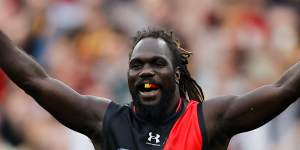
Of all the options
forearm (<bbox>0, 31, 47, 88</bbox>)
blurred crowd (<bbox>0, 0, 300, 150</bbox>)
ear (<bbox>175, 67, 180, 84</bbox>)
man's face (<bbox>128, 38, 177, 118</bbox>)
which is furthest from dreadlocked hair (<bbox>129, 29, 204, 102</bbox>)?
blurred crowd (<bbox>0, 0, 300, 150</bbox>)

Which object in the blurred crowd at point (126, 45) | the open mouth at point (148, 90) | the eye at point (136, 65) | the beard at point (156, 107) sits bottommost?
the beard at point (156, 107)

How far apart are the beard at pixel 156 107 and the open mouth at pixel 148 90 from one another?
1.6 inches

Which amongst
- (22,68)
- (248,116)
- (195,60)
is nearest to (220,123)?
(248,116)

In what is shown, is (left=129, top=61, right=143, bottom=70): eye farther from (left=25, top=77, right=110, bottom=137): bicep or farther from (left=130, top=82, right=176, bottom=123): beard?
(left=25, top=77, right=110, bottom=137): bicep

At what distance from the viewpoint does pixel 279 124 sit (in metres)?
10.9

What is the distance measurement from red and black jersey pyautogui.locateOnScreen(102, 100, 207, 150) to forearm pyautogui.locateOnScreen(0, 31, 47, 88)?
632 mm

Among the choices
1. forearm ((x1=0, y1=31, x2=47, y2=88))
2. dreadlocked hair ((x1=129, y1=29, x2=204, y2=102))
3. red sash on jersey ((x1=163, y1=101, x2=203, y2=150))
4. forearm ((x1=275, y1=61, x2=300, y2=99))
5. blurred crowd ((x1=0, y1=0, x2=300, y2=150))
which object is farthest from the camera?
blurred crowd ((x1=0, y1=0, x2=300, y2=150))

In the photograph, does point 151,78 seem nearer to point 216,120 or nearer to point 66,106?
point 216,120

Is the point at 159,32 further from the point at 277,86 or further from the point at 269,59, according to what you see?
the point at 269,59

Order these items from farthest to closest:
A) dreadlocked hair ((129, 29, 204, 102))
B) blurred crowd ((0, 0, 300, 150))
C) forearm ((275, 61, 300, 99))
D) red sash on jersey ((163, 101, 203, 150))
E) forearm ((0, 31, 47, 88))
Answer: blurred crowd ((0, 0, 300, 150)) → dreadlocked hair ((129, 29, 204, 102)) → forearm ((0, 31, 47, 88)) → red sash on jersey ((163, 101, 203, 150)) → forearm ((275, 61, 300, 99))

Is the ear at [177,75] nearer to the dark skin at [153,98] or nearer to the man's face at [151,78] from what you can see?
the dark skin at [153,98]

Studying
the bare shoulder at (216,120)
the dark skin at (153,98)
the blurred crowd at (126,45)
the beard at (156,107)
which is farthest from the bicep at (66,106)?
the blurred crowd at (126,45)

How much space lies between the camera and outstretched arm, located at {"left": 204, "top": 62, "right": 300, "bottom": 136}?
20.8 feet

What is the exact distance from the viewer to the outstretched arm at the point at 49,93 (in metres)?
6.64
